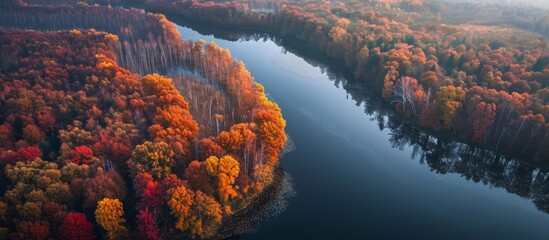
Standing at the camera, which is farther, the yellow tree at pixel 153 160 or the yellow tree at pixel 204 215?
the yellow tree at pixel 153 160

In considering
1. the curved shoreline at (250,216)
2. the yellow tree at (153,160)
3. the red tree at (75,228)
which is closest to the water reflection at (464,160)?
the curved shoreline at (250,216)

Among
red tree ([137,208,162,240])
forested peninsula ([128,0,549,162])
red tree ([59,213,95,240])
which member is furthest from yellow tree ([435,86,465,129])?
red tree ([59,213,95,240])

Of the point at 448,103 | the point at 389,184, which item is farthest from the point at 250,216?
the point at 448,103

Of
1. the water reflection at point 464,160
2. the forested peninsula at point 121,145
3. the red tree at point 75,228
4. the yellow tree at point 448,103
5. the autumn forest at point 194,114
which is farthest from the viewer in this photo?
the yellow tree at point 448,103

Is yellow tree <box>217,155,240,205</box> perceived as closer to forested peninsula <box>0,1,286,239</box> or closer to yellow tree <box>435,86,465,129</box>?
forested peninsula <box>0,1,286,239</box>

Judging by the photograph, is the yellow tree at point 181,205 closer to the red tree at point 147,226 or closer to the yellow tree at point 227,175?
the red tree at point 147,226

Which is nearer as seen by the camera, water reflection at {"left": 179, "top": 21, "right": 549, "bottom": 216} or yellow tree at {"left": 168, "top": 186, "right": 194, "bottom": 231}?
yellow tree at {"left": 168, "top": 186, "right": 194, "bottom": 231}

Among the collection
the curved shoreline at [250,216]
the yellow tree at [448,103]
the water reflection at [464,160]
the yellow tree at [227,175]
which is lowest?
the curved shoreline at [250,216]
